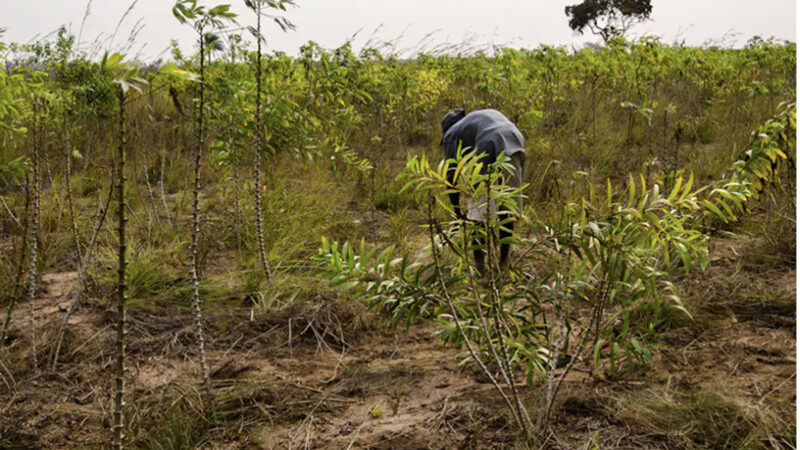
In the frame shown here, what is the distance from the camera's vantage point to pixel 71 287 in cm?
348

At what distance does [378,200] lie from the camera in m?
5.46

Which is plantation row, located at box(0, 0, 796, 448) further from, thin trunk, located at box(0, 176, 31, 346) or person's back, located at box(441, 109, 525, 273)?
person's back, located at box(441, 109, 525, 273)

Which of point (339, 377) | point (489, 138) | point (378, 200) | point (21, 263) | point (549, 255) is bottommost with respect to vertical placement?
point (339, 377)

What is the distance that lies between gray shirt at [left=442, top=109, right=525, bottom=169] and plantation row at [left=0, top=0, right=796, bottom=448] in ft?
0.92

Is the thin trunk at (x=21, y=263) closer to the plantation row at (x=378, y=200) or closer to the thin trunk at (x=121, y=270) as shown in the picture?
the plantation row at (x=378, y=200)

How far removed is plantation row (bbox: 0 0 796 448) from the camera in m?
1.69

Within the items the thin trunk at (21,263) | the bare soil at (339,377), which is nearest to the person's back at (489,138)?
the bare soil at (339,377)

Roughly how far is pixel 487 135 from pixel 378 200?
2397mm

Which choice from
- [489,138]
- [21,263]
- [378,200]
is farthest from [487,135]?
[378,200]

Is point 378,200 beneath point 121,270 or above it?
beneath

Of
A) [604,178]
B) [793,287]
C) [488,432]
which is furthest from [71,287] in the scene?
[604,178]

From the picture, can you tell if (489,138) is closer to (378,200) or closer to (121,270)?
(121,270)

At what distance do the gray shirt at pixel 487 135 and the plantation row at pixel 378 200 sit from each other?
28 centimetres

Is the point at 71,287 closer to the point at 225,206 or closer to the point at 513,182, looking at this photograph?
the point at 225,206
